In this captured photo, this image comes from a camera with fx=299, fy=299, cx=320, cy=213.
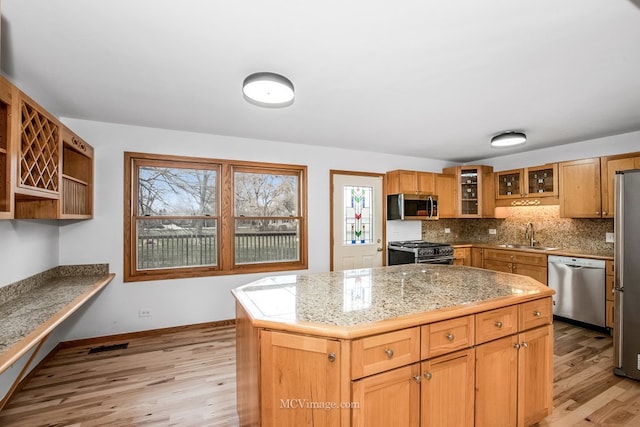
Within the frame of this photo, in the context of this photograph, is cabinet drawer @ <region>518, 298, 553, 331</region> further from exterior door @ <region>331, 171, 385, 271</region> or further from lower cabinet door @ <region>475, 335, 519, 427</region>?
exterior door @ <region>331, 171, 385, 271</region>

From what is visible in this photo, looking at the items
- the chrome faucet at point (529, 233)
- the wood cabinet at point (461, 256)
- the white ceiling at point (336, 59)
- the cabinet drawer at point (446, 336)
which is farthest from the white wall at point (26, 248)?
the chrome faucet at point (529, 233)

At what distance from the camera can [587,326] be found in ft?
12.3

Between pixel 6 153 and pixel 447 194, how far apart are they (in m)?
5.33

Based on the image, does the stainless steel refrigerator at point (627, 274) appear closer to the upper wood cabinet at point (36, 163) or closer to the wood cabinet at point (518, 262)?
the wood cabinet at point (518, 262)

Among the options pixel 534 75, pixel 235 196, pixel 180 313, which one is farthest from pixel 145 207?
pixel 534 75

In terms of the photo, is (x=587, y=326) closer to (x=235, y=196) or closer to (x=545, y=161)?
(x=545, y=161)

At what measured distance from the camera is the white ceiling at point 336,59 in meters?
1.52

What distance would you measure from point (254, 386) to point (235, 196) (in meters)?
Result: 2.79

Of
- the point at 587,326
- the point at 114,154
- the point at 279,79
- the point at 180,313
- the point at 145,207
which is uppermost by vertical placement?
the point at 279,79

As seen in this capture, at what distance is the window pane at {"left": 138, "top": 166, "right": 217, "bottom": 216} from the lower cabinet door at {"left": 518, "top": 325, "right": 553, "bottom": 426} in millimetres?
3378

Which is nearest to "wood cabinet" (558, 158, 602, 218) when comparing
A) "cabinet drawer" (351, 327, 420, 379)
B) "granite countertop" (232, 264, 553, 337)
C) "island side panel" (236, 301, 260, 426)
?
"granite countertop" (232, 264, 553, 337)

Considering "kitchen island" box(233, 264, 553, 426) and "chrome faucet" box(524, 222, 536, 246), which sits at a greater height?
"chrome faucet" box(524, 222, 536, 246)

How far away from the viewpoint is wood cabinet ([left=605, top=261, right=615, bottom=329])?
3426 millimetres

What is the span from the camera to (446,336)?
1.53m
